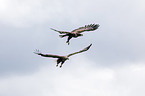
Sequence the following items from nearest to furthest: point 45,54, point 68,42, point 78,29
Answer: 1. point 45,54
2. point 68,42
3. point 78,29

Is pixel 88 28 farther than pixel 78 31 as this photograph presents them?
Yes

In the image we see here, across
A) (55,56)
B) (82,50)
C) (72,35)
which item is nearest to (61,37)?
(72,35)

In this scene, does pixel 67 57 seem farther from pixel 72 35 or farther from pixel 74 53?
pixel 72 35

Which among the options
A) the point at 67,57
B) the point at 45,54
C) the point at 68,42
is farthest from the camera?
the point at 68,42

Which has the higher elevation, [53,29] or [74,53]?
[53,29]

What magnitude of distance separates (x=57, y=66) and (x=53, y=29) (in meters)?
5.38

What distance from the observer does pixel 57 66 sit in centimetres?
4009

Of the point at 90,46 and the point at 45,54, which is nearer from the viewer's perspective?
the point at 45,54

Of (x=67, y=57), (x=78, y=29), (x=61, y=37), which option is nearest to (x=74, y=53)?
(x=67, y=57)

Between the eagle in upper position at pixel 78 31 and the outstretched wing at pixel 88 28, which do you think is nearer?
the eagle in upper position at pixel 78 31

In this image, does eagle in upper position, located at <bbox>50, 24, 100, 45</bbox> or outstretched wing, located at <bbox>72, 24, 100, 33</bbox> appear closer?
eagle in upper position, located at <bbox>50, 24, 100, 45</bbox>

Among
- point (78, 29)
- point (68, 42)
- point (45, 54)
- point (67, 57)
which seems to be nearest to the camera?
point (45, 54)

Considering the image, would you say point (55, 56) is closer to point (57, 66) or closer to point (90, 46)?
point (57, 66)

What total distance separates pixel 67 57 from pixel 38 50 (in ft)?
13.4
